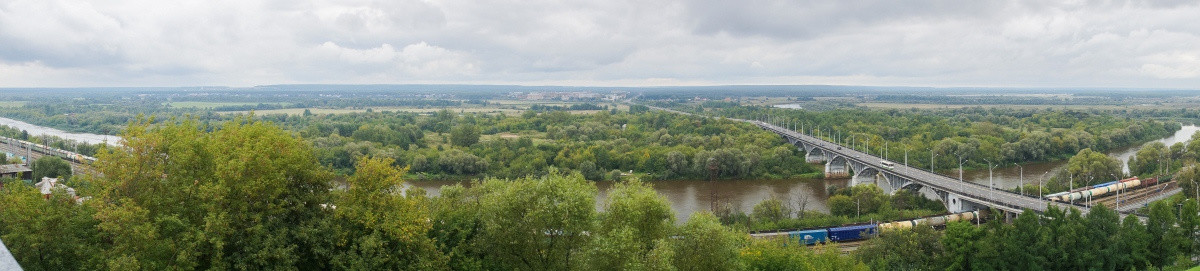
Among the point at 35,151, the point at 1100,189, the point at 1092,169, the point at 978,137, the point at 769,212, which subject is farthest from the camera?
the point at 978,137

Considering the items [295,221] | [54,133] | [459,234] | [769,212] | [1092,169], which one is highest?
[295,221]

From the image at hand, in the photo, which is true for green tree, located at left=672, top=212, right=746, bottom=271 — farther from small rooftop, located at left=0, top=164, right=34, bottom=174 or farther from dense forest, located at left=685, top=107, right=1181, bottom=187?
small rooftop, located at left=0, top=164, right=34, bottom=174

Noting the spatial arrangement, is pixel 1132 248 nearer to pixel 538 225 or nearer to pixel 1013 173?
pixel 538 225

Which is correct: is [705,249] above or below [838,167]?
above

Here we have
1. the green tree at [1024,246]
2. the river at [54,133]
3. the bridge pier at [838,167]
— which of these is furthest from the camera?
the river at [54,133]

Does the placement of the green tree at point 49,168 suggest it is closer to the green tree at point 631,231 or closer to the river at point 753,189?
the river at point 753,189

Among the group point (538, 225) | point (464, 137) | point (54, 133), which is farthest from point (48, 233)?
point (54, 133)

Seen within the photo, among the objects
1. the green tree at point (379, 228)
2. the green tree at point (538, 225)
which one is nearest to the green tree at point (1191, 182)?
the green tree at point (538, 225)

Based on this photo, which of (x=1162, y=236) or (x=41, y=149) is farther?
(x=41, y=149)
